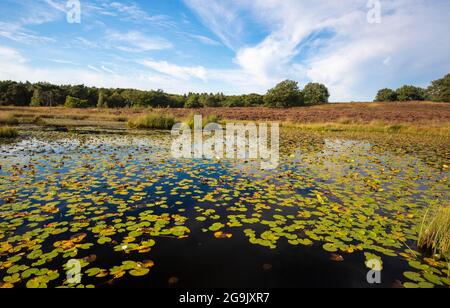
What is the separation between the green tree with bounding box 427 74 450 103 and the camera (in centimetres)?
5379

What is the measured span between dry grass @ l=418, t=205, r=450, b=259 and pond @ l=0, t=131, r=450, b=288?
20cm

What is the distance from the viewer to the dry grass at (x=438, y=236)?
11.5 feet

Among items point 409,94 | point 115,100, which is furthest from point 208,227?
point 115,100

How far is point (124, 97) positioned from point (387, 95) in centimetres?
7870

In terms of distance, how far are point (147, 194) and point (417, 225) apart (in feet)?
17.5

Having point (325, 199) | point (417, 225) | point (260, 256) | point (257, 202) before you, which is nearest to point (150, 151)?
point (257, 202)

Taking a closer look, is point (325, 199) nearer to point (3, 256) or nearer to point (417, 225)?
point (417, 225)

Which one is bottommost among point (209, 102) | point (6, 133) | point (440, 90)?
point (6, 133)

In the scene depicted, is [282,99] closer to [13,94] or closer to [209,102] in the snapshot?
[209,102]

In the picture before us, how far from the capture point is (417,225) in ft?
14.3

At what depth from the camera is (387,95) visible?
220 feet

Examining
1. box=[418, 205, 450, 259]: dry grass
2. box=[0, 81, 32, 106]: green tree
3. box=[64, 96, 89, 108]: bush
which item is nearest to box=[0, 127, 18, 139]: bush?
box=[418, 205, 450, 259]: dry grass

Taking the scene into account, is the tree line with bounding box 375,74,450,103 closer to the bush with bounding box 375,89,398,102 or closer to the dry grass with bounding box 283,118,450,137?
the bush with bounding box 375,89,398,102
